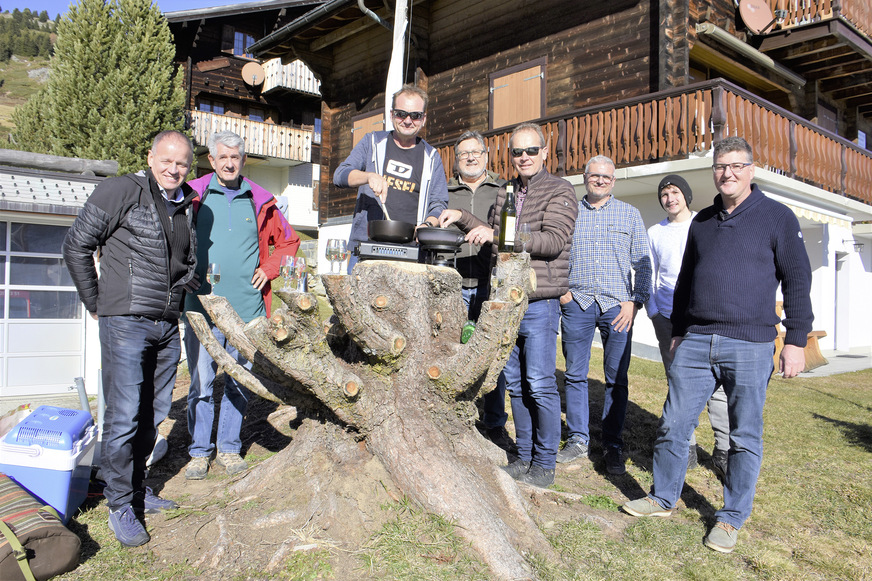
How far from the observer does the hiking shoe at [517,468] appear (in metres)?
3.41

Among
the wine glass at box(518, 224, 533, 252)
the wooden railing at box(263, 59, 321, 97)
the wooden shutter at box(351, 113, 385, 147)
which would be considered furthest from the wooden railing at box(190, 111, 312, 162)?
the wine glass at box(518, 224, 533, 252)

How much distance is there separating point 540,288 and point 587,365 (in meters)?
0.81

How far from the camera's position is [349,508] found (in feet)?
8.98

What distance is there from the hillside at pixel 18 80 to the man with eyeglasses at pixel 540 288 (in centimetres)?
5339

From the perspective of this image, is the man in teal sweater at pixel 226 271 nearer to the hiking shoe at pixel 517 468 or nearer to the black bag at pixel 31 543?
the black bag at pixel 31 543

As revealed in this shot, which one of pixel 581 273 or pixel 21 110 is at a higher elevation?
pixel 21 110

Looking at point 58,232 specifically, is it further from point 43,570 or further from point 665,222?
point 665,222

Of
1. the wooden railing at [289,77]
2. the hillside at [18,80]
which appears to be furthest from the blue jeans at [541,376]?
the hillside at [18,80]

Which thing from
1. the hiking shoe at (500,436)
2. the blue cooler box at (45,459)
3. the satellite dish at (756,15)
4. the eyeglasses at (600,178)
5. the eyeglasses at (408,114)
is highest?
the satellite dish at (756,15)

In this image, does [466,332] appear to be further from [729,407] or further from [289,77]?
[289,77]

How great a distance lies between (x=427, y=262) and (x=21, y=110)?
21496mm

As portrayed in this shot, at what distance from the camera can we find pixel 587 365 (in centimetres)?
387

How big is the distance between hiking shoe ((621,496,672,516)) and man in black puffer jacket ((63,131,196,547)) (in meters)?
2.53

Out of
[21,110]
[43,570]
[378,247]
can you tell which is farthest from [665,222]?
[21,110]
